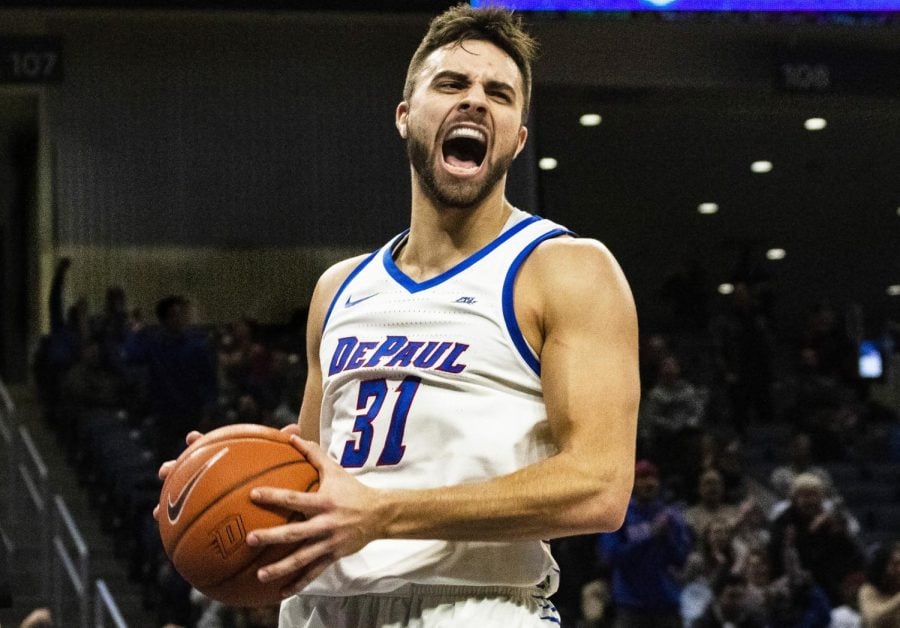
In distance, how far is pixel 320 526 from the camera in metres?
2.25

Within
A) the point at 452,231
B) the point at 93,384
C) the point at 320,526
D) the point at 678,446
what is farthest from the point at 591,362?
the point at 93,384

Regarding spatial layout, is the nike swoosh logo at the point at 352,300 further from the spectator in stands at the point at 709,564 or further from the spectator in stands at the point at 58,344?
the spectator in stands at the point at 58,344

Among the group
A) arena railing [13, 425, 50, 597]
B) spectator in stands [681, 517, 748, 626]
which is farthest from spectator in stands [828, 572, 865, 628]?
arena railing [13, 425, 50, 597]

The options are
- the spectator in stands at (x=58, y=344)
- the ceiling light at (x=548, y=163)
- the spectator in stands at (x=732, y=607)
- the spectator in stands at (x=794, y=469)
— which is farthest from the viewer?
the ceiling light at (x=548, y=163)

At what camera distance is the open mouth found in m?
2.73

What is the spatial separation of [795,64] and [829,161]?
339cm

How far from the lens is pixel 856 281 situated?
1867cm

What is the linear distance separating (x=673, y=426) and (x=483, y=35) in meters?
8.04

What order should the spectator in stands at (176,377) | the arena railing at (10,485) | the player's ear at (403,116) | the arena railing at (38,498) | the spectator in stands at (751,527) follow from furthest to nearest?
the spectator in stands at (176,377)
the arena railing at (10,485)
the spectator in stands at (751,527)
the arena railing at (38,498)
the player's ear at (403,116)

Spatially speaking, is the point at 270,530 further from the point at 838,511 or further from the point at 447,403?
the point at 838,511

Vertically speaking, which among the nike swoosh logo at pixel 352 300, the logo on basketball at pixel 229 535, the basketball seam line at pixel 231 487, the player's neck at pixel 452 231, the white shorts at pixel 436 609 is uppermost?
the player's neck at pixel 452 231

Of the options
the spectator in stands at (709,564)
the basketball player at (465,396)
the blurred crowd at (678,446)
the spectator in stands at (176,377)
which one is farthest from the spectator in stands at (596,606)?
the basketball player at (465,396)

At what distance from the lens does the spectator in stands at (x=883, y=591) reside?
8.35m

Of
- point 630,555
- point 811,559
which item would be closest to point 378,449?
point 630,555
